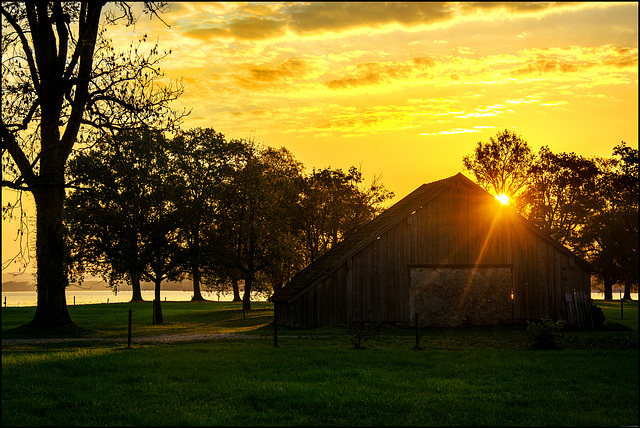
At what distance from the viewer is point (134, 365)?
19.6 meters

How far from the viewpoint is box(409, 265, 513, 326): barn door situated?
35875mm

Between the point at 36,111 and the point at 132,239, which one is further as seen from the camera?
the point at 132,239

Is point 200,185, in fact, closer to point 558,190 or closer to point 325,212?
point 325,212

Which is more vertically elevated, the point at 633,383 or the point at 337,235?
the point at 337,235

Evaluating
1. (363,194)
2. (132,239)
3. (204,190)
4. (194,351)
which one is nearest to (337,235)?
(363,194)

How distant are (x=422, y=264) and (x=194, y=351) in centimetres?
1653

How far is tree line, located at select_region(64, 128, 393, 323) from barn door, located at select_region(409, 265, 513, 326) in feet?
53.7

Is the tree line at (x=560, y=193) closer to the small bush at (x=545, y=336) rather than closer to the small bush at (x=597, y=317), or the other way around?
the small bush at (x=597, y=317)

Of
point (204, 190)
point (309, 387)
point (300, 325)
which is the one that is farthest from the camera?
point (204, 190)

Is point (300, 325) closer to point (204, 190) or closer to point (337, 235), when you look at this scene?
point (204, 190)

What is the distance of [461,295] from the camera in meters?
36.3

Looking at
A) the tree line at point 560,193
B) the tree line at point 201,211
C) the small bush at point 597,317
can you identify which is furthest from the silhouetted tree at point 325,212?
the small bush at point 597,317

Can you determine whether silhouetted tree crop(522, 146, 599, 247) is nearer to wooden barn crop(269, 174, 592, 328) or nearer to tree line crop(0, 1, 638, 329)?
tree line crop(0, 1, 638, 329)

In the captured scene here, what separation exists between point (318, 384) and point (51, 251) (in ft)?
67.0
